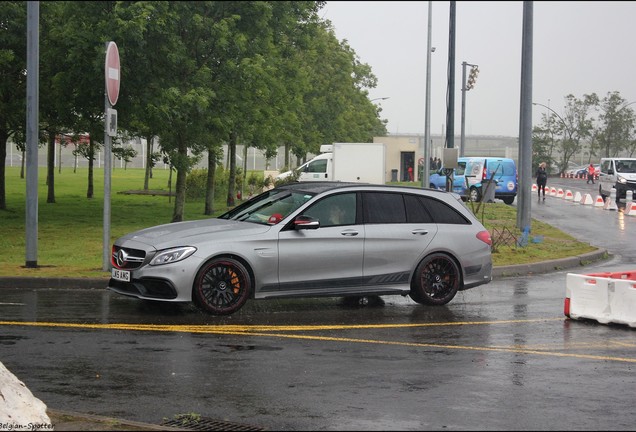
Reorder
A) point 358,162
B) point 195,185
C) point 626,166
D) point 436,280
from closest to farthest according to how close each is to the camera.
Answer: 1. point 436,280
2. point 195,185
3. point 626,166
4. point 358,162

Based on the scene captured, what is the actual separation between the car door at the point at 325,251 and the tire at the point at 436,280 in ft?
3.08

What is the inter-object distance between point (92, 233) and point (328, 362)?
50.3ft

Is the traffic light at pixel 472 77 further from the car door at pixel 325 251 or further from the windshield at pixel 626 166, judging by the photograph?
the car door at pixel 325 251

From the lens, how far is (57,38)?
24.6 m

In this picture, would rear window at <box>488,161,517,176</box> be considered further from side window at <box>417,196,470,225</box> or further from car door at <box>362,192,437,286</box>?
car door at <box>362,192,437,286</box>

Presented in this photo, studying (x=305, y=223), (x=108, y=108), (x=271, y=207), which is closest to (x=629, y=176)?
(x=108, y=108)

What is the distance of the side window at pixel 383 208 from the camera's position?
41.3ft

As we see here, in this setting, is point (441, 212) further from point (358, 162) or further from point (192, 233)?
point (358, 162)

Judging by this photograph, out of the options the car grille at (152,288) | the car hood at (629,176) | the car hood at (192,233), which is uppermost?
the car hood at (629,176)

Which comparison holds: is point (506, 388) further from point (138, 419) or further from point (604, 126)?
point (604, 126)

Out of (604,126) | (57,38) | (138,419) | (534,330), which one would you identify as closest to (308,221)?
(534,330)

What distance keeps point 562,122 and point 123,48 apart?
208 ft

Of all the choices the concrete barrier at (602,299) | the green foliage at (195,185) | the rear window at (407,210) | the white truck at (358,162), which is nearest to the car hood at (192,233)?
the rear window at (407,210)

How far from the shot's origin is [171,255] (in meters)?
11.2
